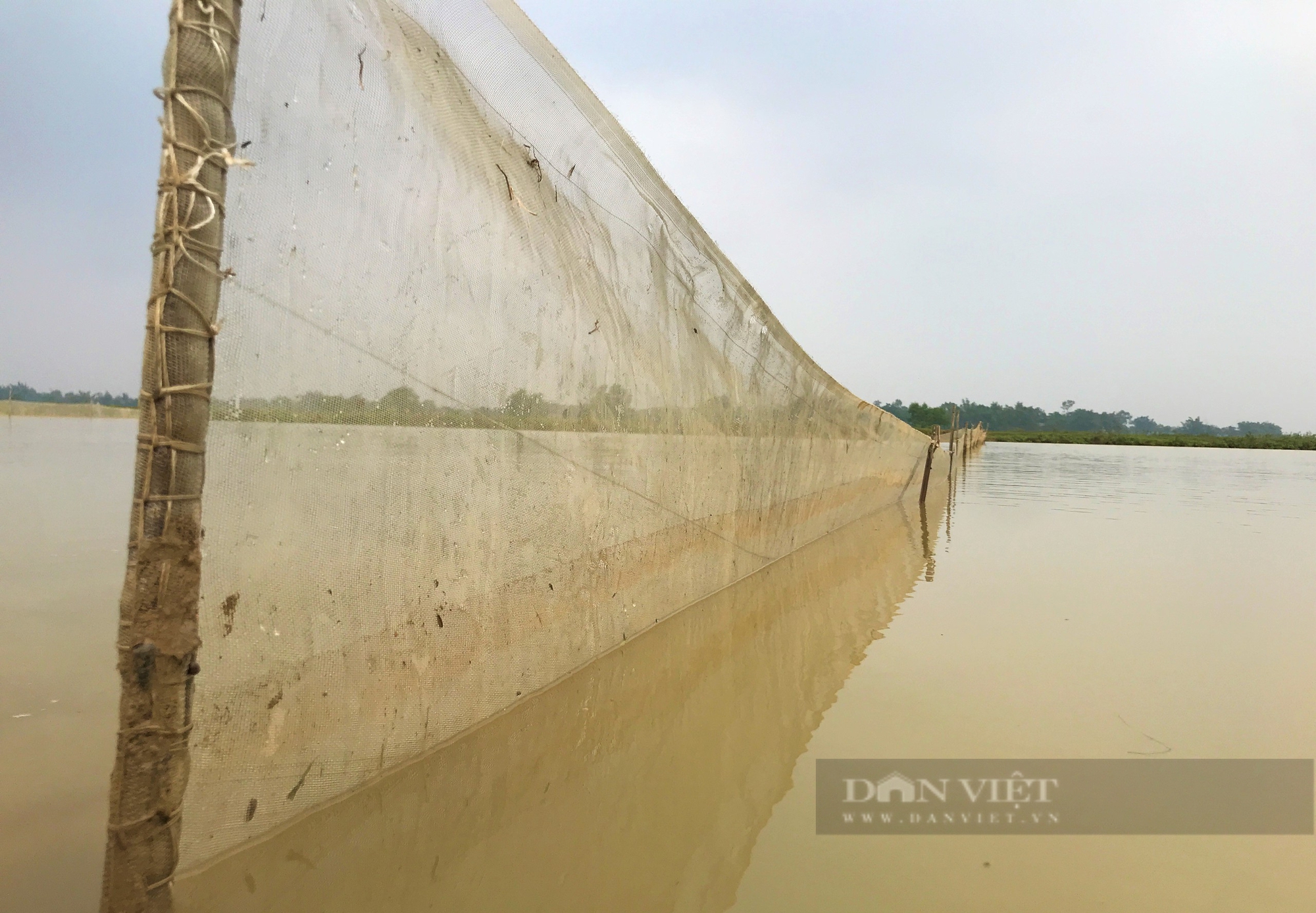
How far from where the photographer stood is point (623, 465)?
8.89 feet

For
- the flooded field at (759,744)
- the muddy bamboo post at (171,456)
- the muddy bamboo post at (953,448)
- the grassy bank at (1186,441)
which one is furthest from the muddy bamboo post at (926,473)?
the grassy bank at (1186,441)

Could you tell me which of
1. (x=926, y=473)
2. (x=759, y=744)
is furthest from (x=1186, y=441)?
(x=759, y=744)

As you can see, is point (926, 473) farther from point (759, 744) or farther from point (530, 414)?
point (530, 414)

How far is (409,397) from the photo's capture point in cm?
172

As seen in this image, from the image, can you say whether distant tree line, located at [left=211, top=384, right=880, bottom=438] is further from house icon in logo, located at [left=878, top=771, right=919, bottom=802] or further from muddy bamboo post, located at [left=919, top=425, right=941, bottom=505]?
muddy bamboo post, located at [left=919, top=425, right=941, bottom=505]

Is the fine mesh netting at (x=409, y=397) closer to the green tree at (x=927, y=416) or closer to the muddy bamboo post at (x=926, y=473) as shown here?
the muddy bamboo post at (x=926, y=473)

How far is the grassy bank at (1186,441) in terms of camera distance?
45.9 m

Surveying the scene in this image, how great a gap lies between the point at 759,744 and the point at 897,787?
426 millimetres

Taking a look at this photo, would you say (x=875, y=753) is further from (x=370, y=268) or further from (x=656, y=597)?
(x=370, y=268)

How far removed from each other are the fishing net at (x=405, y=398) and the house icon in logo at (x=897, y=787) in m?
1.05

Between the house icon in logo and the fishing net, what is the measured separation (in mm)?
1047

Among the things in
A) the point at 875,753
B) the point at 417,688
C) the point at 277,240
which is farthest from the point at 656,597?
the point at 277,240

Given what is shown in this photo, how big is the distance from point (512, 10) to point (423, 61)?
0.40 metres

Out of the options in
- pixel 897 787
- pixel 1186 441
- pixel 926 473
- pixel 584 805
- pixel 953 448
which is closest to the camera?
pixel 584 805
